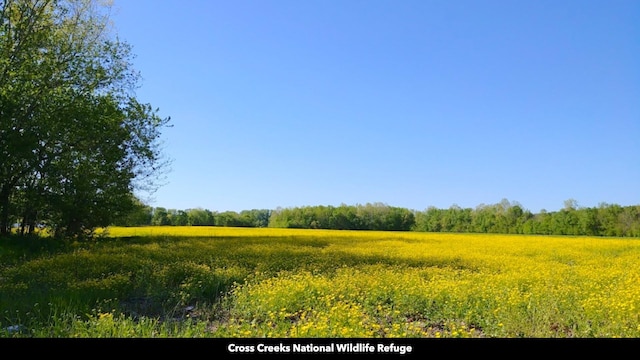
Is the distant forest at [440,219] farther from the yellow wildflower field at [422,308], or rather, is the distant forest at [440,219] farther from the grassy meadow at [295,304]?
the yellow wildflower field at [422,308]

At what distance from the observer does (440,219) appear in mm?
95688

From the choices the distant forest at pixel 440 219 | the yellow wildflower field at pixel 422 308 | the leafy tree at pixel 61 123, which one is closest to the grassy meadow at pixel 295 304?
the yellow wildflower field at pixel 422 308

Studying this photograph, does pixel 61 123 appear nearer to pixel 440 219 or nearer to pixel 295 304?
pixel 295 304

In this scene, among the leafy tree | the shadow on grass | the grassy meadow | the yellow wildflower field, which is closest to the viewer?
the grassy meadow

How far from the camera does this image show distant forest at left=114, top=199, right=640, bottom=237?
74.6m

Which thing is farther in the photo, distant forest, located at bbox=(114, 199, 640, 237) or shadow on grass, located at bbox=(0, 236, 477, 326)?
distant forest, located at bbox=(114, 199, 640, 237)

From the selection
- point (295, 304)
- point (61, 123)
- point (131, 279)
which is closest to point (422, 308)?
point (295, 304)

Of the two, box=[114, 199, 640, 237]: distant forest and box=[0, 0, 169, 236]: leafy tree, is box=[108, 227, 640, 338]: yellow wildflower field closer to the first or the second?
box=[0, 0, 169, 236]: leafy tree

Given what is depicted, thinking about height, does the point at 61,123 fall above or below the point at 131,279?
above

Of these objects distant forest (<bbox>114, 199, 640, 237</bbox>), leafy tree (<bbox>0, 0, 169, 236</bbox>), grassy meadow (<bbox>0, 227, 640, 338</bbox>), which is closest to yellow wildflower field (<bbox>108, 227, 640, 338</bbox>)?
grassy meadow (<bbox>0, 227, 640, 338</bbox>)

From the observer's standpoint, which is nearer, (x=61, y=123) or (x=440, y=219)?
(x=61, y=123)

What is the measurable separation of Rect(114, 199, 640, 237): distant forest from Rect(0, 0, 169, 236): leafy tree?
4724 cm

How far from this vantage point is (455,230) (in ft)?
301

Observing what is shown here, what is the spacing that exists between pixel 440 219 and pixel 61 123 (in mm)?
87870
